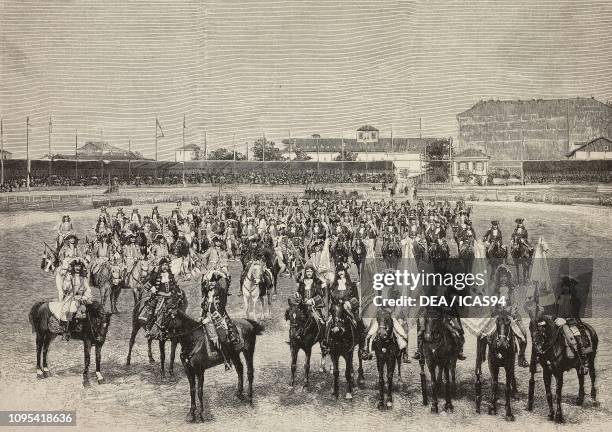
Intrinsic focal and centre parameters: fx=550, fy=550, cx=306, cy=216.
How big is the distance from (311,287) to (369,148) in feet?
12.4

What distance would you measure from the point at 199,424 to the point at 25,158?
5492mm

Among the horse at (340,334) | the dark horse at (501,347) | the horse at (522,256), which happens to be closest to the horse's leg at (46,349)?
the horse at (340,334)

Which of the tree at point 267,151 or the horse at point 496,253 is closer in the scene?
the horse at point 496,253

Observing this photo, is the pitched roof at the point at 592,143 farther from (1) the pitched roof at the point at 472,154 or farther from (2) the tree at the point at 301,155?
(2) the tree at the point at 301,155

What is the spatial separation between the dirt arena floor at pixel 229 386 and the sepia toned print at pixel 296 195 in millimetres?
29

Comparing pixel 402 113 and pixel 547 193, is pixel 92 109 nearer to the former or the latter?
pixel 402 113

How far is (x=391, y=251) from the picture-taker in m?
9.63

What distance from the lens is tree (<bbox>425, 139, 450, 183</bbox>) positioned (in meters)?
9.79

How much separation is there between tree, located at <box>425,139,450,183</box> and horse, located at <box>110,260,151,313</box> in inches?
205

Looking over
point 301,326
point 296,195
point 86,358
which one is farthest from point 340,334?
point 296,195

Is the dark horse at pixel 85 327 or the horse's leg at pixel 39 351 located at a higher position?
the dark horse at pixel 85 327

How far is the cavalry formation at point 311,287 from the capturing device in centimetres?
600

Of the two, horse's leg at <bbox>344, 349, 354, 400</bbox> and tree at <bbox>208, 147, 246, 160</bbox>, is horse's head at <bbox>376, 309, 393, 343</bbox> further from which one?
tree at <bbox>208, 147, 246, 160</bbox>

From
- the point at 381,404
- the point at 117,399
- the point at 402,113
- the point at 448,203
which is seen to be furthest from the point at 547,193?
the point at 117,399
